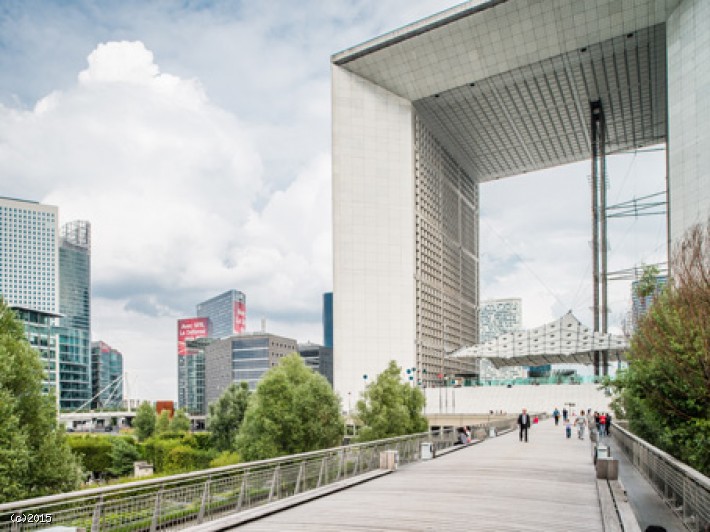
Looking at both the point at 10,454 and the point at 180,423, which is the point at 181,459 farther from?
the point at 10,454

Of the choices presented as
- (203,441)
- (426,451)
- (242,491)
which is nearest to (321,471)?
(242,491)

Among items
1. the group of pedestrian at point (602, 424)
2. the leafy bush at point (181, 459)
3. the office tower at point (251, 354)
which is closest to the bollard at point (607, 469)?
the group of pedestrian at point (602, 424)

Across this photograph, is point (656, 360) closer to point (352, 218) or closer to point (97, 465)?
point (97, 465)

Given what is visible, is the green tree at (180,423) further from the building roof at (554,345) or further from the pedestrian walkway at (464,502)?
the pedestrian walkway at (464,502)

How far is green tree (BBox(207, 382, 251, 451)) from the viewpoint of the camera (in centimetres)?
5834

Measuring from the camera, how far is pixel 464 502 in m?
13.4

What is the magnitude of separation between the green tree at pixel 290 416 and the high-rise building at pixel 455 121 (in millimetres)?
42380

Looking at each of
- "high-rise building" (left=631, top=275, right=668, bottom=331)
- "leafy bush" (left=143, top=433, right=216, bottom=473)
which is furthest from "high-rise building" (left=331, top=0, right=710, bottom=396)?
"leafy bush" (left=143, top=433, right=216, bottom=473)

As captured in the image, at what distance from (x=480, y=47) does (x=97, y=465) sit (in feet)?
195

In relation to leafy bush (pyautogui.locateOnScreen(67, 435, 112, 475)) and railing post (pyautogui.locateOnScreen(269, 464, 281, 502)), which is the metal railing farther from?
leafy bush (pyautogui.locateOnScreen(67, 435, 112, 475))

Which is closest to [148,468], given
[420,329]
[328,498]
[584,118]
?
[328,498]

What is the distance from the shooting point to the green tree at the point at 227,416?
5834cm

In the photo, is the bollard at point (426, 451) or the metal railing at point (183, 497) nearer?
the metal railing at point (183, 497)

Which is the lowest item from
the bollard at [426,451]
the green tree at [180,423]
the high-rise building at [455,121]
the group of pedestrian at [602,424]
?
the green tree at [180,423]
